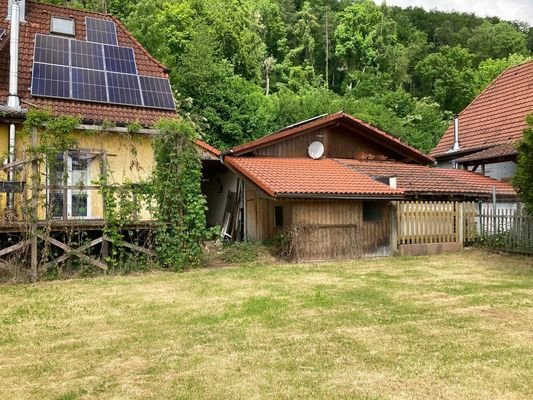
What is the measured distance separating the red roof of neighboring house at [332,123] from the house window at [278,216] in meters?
2.41

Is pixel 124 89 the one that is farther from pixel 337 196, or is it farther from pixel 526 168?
pixel 526 168

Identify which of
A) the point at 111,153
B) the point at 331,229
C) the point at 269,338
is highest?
the point at 111,153

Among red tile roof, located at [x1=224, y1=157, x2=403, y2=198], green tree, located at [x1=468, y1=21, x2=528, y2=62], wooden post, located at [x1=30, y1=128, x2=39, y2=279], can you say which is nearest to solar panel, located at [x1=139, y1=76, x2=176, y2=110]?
red tile roof, located at [x1=224, y1=157, x2=403, y2=198]

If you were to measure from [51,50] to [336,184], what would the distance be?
9292 millimetres

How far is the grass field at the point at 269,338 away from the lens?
416 centimetres

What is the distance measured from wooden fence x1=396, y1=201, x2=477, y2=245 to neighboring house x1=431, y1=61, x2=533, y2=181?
365 cm

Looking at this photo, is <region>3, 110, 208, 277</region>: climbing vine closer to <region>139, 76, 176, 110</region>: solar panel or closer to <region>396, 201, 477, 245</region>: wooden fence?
<region>139, 76, 176, 110</region>: solar panel

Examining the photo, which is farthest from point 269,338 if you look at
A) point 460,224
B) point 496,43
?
point 496,43

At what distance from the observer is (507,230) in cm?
1389

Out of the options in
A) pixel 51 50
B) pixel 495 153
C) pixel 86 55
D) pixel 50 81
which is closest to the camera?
pixel 50 81

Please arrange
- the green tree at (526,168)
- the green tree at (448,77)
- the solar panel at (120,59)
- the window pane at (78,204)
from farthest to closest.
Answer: the green tree at (448,77)
the solar panel at (120,59)
the window pane at (78,204)
the green tree at (526,168)

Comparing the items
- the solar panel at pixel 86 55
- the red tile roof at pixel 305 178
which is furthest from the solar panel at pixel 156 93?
the red tile roof at pixel 305 178

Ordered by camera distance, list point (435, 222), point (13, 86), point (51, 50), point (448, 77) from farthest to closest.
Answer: point (448, 77) → point (435, 222) → point (51, 50) → point (13, 86)

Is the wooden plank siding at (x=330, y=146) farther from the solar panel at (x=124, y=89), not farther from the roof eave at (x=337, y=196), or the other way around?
the solar panel at (x=124, y=89)
